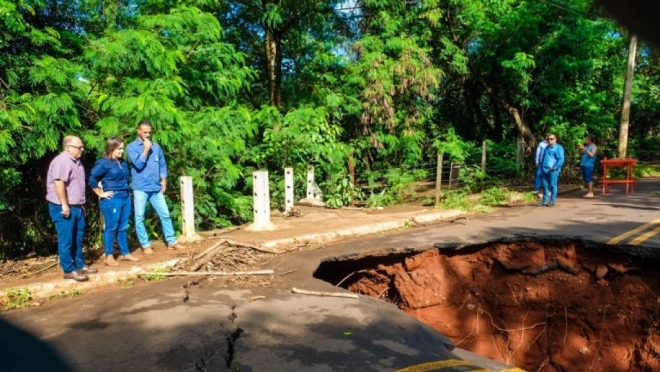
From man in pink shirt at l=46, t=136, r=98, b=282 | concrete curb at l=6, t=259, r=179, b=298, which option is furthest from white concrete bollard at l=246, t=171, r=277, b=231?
man in pink shirt at l=46, t=136, r=98, b=282

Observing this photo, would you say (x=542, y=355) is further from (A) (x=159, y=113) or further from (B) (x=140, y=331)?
(A) (x=159, y=113)

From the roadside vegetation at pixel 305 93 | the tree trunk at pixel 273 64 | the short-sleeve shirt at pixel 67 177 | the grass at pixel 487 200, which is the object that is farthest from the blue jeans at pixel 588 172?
the short-sleeve shirt at pixel 67 177

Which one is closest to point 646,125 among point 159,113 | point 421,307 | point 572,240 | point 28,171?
point 572,240

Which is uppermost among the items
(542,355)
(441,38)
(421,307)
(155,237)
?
(441,38)

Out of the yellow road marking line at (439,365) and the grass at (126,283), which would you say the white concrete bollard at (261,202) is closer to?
the grass at (126,283)

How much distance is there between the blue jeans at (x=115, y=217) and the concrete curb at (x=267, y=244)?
493 millimetres

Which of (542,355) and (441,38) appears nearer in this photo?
(542,355)

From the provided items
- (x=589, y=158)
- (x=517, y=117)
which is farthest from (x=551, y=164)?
(x=517, y=117)

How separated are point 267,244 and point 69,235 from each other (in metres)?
2.87

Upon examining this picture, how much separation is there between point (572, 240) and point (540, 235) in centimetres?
48

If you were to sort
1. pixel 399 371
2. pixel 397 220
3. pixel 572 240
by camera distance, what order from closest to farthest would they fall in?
pixel 399 371
pixel 572 240
pixel 397 220

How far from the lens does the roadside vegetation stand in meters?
7.36

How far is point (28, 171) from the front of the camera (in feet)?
24.9

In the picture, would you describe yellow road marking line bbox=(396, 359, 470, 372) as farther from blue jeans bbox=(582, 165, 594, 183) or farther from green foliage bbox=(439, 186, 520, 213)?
blue jeans bbox=(582, 165, 594, 183)
